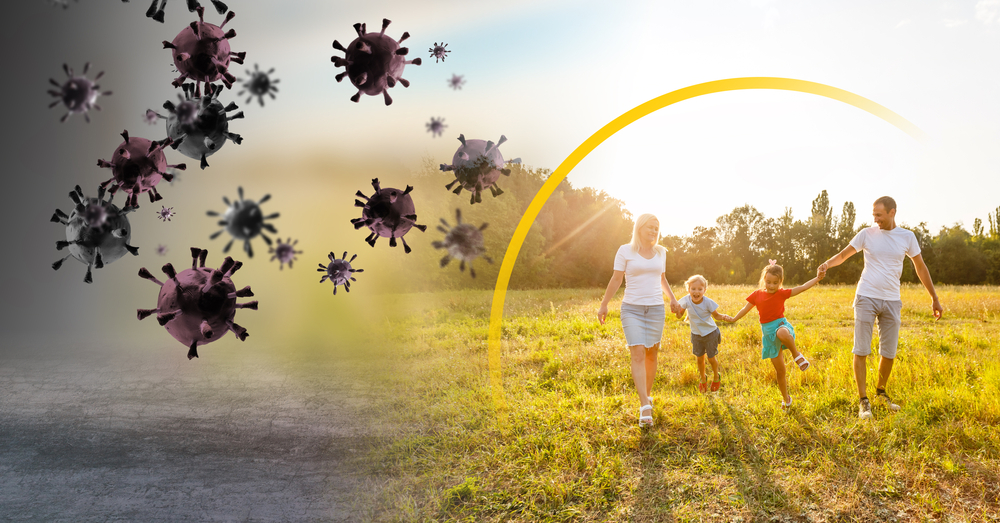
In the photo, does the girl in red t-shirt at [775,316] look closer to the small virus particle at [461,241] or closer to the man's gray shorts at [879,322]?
the man's gray shorts at [879,322]

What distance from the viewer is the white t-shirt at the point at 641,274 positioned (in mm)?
6328

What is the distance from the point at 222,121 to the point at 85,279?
1.79 feet

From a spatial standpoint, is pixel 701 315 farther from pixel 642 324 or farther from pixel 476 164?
pixel 476 164

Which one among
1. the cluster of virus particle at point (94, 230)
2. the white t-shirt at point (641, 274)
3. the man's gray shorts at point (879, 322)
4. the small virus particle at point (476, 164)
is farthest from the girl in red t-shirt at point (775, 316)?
the cluster of virus particle at point (94, 230)

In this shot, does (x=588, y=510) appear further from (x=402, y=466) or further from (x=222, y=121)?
(x=222, y=121)

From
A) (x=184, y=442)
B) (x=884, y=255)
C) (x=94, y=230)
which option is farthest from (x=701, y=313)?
(x=184, y=442)

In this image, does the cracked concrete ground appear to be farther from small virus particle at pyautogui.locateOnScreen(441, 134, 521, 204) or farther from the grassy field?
small virus particle at pyautogui.locateOnScreen(441, 134, 521, 204)

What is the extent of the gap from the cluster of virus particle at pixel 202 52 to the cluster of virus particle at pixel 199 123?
0.04 m

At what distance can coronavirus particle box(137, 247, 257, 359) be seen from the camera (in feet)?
4.00

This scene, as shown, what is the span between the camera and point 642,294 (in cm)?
634

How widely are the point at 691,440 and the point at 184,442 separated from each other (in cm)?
718

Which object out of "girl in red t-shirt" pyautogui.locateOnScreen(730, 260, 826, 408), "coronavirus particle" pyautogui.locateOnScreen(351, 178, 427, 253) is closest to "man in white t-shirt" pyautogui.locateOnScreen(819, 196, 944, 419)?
"girl in red t-shirt" pyautogui.locateOnScreen(730, 260, 826, 408)

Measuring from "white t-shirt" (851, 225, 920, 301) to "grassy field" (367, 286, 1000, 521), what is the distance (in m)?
1.60

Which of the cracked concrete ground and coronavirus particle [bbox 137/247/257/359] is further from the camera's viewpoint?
the cracked concrete ground
